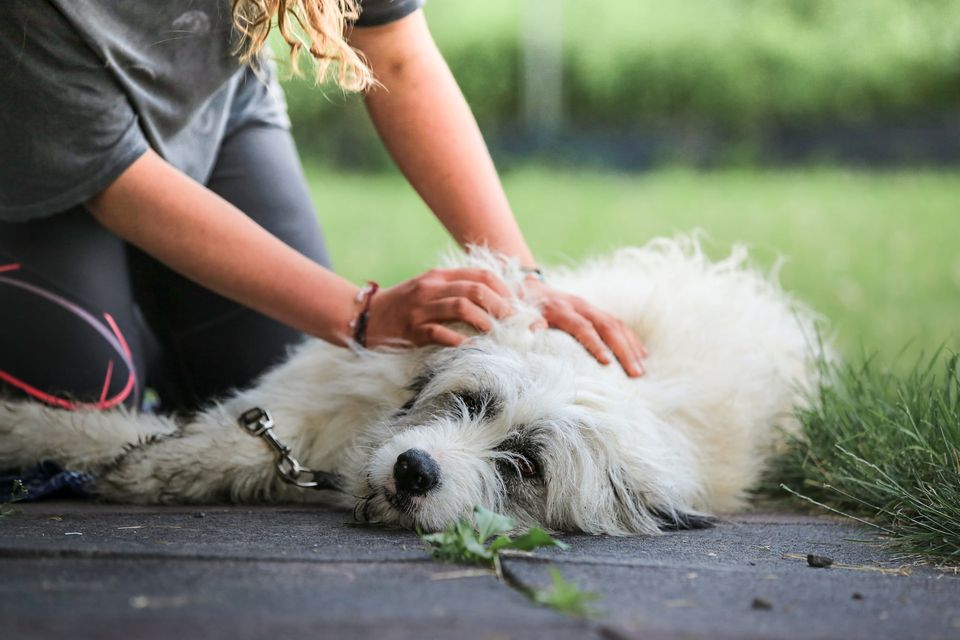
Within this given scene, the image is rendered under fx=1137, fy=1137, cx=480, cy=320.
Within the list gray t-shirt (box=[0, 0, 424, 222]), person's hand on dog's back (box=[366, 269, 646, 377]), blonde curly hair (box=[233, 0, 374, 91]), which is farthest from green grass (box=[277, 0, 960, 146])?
person's hand on dog's back (box=[366, 269, 646, 377])

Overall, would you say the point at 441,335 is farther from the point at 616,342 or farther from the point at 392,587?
the point at 392,587

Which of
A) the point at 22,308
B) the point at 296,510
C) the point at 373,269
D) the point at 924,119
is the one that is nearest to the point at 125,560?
the point at 296,510

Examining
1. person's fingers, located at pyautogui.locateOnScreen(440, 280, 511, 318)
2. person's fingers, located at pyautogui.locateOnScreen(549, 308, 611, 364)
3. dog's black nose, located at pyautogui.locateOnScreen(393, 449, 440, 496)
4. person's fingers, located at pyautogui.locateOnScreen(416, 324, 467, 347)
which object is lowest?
dog's black nose, located at pyautogui.locateOnScreen(393, 449, 440, 496)

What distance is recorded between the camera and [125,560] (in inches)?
74.5

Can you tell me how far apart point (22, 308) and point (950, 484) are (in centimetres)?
250

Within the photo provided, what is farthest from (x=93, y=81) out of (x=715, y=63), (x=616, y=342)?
(x=715, y=63)

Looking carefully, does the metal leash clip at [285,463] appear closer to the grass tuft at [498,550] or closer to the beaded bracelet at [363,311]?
the beaded bracelet at [363,311]

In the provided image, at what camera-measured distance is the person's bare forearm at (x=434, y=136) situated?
3.24m

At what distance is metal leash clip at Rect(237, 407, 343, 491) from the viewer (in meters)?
2.79

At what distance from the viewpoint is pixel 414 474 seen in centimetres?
241

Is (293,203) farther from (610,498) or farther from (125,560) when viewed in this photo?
(125,560)

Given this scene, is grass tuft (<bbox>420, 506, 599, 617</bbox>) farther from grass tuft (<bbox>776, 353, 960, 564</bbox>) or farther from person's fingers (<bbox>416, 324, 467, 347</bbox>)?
grass tuft (<bbox>776, 353, 960, 564</bbox>)

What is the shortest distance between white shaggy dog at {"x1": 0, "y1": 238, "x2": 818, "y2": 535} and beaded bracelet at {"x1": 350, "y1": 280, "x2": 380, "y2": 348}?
0.06 metres

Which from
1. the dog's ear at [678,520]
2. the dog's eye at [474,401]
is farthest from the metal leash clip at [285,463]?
the dog's ear at [678,520]
